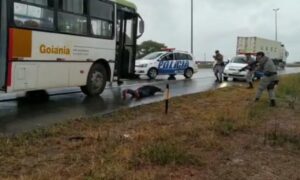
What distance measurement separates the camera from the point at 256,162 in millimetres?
7504

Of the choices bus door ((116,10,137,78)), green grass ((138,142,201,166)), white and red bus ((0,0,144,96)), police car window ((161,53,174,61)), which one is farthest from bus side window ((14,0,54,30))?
police car window ((161,53,174,61))

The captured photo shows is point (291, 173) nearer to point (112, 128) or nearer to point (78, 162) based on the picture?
point (78, 162)

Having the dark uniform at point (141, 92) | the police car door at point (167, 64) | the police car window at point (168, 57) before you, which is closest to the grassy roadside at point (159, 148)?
the dark uniform at point (141, 92)

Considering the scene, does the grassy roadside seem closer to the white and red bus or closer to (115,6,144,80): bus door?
the white and red bus

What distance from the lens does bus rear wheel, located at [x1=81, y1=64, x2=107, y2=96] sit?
15.8m

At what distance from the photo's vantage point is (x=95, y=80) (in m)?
16.0

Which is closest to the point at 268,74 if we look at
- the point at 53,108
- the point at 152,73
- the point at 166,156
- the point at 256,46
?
the point at 53,108

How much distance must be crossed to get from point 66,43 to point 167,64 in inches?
632

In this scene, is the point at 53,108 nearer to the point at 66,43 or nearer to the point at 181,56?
the point at 66,43

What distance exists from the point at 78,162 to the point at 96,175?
2.88ft

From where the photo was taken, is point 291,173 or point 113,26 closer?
point 291,173

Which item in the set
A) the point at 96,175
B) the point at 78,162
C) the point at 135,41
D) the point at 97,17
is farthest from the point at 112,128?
the point at 135,41

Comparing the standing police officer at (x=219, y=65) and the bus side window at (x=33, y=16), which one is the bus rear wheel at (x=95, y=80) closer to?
the bus side window at (x=33, y=16)

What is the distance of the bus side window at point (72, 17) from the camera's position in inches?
540
